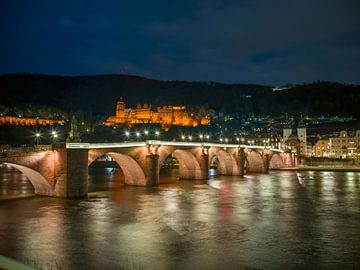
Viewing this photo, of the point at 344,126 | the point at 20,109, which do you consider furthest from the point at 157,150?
the point at 20,109

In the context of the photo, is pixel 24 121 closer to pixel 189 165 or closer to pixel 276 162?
pixel 276 162

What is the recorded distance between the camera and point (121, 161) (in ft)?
135

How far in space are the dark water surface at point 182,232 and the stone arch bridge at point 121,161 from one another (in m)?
1.45

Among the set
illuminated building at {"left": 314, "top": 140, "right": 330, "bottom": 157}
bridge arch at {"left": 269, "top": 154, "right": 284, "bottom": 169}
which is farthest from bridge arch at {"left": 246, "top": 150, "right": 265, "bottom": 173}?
illuminated building at {"left": 314, "top": 140, "right": 330, "bottom": 157}

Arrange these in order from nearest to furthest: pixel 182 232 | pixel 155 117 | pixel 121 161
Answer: pixel 182 232
pixel 121 161
pixel 155 117

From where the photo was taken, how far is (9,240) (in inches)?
722

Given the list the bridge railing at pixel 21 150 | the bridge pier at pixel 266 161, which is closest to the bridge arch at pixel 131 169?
the bridge railing at pixel 21 150

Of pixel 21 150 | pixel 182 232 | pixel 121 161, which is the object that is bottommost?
pixel 182 232

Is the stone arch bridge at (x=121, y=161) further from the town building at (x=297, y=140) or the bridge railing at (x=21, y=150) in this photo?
the town building at (x=297, y=140)

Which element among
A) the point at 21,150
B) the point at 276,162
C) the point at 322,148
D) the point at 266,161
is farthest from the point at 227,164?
the point at 322,148

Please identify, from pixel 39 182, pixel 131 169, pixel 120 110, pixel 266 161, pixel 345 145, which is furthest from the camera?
pixel 120 110

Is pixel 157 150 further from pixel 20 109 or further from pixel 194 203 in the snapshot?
pixel 20 109

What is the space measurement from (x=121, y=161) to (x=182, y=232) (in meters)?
22.0

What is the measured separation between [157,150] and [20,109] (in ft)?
365
